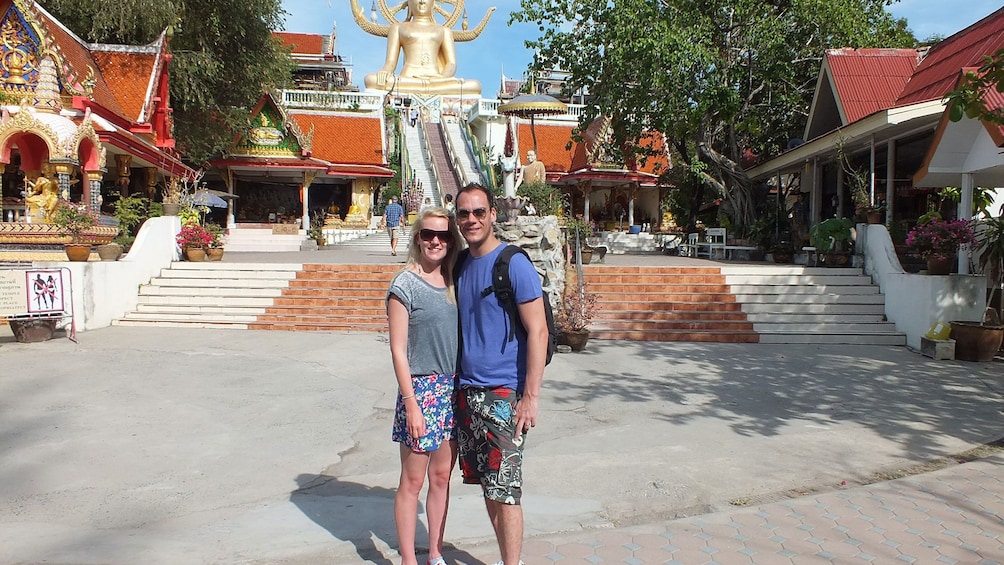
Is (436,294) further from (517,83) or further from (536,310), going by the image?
(517,83)

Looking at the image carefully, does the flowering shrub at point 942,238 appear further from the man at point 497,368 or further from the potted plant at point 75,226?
the potted plant at point 75,226

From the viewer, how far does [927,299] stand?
9203 mm

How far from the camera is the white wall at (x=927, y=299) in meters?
9.02

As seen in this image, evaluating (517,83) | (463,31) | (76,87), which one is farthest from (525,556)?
(517,83)

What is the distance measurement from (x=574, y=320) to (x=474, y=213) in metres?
6.08

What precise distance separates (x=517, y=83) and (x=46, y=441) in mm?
52724

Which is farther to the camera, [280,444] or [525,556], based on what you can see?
[280,444]

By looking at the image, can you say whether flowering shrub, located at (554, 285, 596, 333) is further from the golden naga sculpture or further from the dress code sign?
the golden naga sculpture

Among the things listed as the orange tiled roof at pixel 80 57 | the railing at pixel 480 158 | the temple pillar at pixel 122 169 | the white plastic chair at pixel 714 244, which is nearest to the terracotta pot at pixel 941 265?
the white plastic chair at pixel 714 244

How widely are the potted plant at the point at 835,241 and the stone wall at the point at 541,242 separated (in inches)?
196

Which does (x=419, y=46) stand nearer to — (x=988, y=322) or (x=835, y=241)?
(x=835, y=241)

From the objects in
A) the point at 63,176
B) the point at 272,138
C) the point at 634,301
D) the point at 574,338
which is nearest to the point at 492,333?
the point at 574,338

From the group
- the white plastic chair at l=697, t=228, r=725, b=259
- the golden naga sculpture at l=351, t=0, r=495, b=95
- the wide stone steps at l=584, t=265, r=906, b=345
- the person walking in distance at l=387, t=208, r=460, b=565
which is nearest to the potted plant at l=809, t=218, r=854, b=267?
the wide stone steps at l=584, t=265, r=906, b=345

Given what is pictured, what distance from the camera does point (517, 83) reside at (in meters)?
54.7
